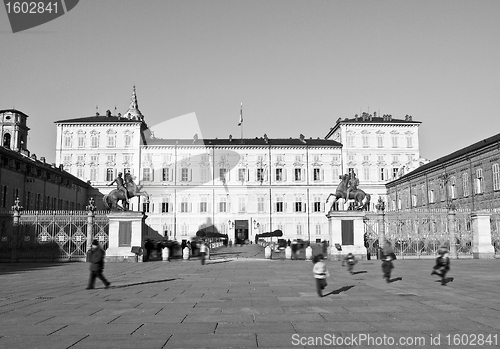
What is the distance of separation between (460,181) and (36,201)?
44908mm

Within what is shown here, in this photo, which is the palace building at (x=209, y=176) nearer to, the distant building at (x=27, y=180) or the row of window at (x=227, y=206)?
the row of window at (x=227, y=206)

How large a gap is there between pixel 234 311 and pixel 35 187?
156 feet

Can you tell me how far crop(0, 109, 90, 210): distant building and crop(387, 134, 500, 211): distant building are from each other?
128 feet

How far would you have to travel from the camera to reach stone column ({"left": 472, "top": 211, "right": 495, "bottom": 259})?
30688 millimetres

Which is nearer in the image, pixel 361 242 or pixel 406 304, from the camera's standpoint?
pixel 406 304

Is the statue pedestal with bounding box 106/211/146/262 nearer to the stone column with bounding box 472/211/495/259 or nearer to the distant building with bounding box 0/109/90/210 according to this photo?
the stone column with bounding box 472/211/495/259

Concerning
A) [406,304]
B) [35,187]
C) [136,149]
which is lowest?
[406,304]

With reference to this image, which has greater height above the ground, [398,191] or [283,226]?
[398,191]

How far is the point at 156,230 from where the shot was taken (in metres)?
69.4

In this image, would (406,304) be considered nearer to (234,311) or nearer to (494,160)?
(234,311)

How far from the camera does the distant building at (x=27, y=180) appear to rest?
46531 millimetres

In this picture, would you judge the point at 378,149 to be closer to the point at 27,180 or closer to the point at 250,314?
the point at 27,180

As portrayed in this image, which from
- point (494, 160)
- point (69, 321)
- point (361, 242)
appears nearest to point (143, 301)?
point (69, 321)

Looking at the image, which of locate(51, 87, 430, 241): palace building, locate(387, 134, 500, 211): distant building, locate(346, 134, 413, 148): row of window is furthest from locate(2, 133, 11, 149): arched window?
locate(387, 134, 500, 211): distant building
